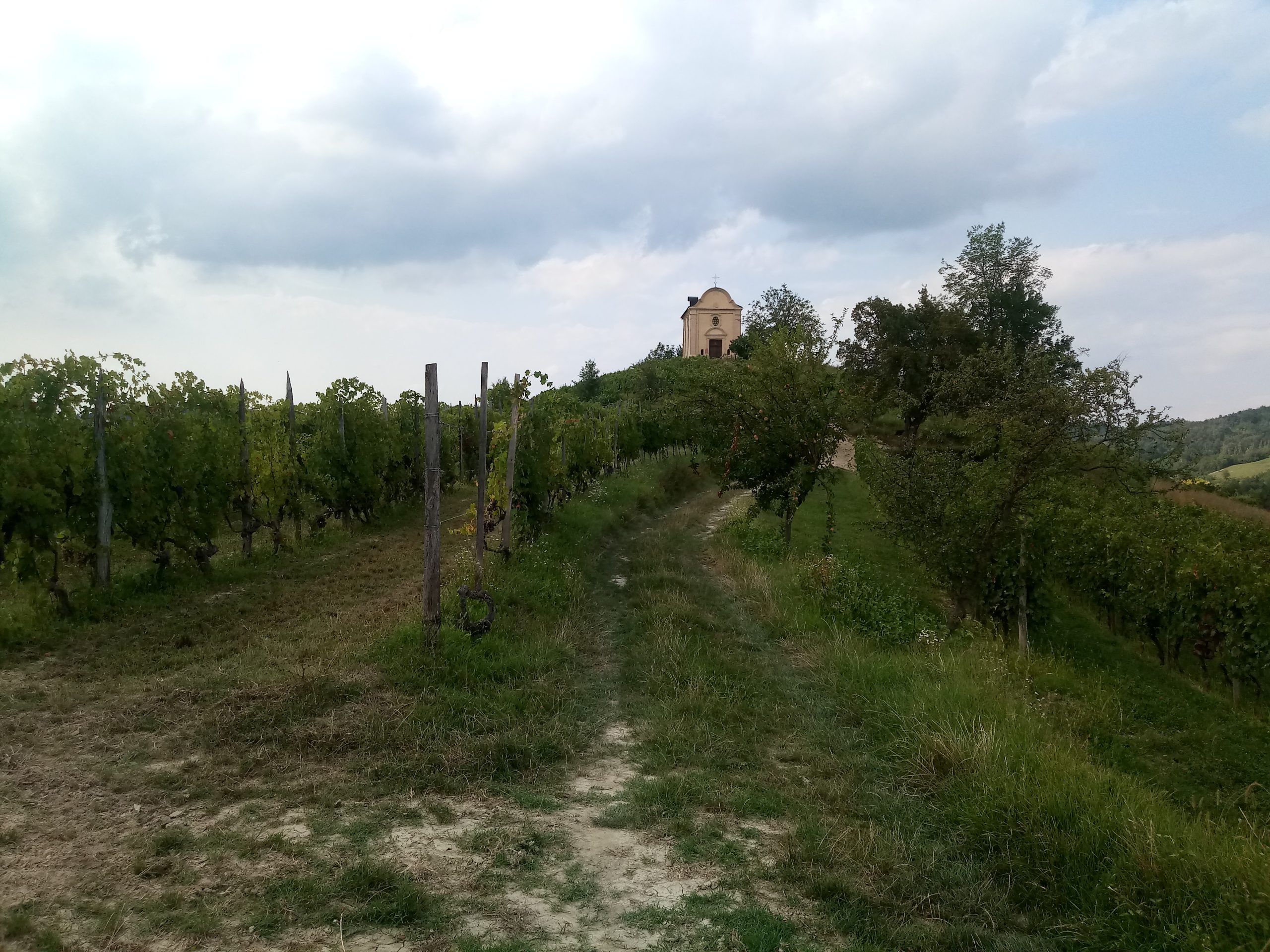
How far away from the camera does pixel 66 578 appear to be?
32.4ft

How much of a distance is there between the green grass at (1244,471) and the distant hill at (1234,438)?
0.83 metres

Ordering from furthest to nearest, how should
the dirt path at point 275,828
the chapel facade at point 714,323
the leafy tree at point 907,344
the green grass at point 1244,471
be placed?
the chapel facade at point 714,323 → the green grass at point 1244,471 → the leafy tree at point 907,344 → the dirt path at point 275,828

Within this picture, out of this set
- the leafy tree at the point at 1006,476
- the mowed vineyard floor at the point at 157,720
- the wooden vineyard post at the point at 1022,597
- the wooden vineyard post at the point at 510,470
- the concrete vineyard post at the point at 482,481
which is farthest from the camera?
the wooden vineyard post at the point at 1022,597

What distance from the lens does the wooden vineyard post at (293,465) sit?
13984mm

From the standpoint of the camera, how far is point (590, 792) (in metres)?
5.30

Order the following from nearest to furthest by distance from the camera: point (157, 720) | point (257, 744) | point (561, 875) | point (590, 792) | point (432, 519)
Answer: point (561, 875) < point (590, 792) < point (257, 744) < point (157, 720) < point (432, 519)

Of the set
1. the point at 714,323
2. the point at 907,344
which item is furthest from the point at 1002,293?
the point at 714,323

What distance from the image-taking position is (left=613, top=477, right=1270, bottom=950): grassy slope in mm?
3930

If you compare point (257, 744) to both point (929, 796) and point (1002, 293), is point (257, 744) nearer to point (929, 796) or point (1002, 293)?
point (929, 796)

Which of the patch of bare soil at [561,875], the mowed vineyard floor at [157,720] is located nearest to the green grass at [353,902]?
the patch of bare soil at [561,875]

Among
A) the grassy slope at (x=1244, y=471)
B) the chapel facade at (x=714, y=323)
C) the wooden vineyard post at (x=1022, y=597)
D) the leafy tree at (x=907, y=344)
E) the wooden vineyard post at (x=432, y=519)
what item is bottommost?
the wooden vineyard post at (x=1022, y=597)

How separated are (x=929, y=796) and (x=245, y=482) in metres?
11.0

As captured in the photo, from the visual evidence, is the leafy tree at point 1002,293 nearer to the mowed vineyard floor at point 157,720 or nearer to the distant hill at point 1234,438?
the distant hill at point 1234,438

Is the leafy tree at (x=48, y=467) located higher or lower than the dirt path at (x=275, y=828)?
higher
